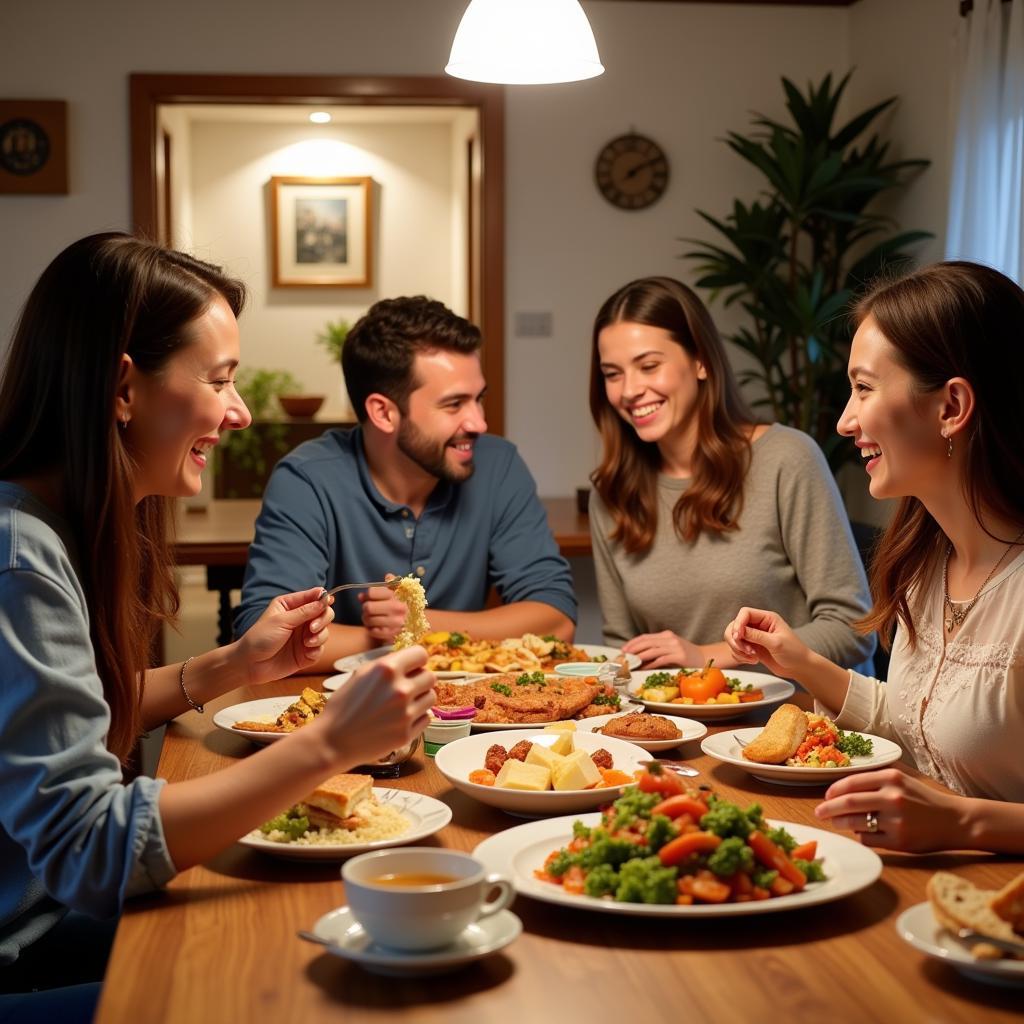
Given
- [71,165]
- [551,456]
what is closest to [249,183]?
[71,165]

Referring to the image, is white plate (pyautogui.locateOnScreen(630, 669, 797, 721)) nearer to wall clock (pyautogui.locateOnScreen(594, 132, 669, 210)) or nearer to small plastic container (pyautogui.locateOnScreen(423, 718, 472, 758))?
small plastic container (pyautogui.locateOnScreen(423, 718, 472, 758))

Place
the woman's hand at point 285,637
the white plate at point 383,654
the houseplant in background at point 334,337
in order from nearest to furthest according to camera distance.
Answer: the woman's hand at point 285,637
the white plate at point 383,654
the houseplant in background at point 334,337

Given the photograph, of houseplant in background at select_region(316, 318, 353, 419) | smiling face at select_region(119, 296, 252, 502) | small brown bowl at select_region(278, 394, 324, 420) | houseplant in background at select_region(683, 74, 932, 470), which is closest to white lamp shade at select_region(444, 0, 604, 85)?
smiling face at select_region(119, 296, 252, 502)

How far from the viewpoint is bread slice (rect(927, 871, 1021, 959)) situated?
114 cm

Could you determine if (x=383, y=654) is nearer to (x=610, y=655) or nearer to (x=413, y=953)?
(x=610, y=655)

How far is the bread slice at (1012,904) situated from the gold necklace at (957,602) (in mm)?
790

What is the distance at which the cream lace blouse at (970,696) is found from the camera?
5.90 feet

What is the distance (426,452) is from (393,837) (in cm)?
167

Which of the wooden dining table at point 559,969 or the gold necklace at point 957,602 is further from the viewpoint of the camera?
the gold necklace at point 957,602

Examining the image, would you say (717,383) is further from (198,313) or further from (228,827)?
(228,827)

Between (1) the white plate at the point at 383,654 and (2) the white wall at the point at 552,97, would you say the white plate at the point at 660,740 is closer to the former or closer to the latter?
(1) the white plate at the point at 383,654

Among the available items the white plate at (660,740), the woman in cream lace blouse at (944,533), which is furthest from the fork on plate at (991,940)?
the white plate at (660,740)

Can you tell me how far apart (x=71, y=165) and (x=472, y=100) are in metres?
1.72

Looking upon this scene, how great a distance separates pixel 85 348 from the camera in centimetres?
154
